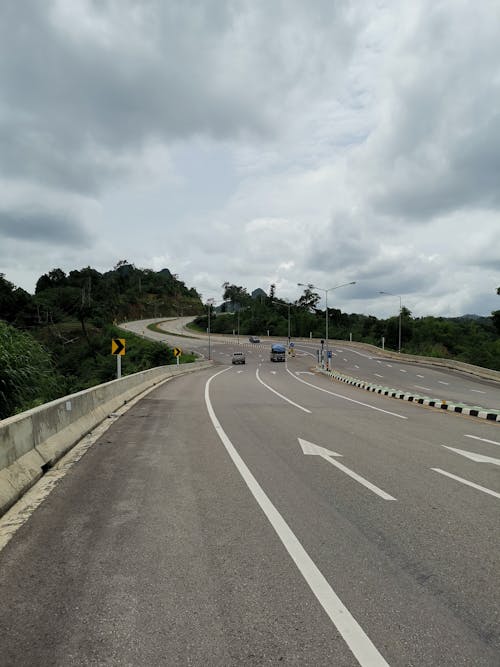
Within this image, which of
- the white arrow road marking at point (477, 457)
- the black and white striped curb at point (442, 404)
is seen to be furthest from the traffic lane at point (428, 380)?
the white arrow road marking at point (477, 457)

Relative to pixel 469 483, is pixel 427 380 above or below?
below

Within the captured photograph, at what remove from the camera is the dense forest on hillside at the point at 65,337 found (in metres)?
12.9

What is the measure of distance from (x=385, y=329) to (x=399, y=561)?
133269 millimetres

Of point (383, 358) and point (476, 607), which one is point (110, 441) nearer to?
point (476, 607)

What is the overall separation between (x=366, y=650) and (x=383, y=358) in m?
61.9

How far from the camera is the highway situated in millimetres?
2951

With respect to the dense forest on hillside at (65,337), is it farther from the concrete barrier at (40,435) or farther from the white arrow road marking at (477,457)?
the white arrow road marking at (477,457)

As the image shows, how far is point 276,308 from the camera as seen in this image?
179250 mm

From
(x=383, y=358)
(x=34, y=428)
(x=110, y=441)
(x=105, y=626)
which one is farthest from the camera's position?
(x=383, y=358)

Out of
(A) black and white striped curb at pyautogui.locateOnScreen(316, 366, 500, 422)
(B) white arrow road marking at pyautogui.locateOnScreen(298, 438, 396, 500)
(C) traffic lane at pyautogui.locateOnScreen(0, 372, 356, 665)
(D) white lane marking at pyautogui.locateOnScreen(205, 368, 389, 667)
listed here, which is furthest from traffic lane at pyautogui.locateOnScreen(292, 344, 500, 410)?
(C) traffic lane at pyautogui.locateOnScreen(0, 372, 356, 665)

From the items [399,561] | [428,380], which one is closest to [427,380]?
[428,380]

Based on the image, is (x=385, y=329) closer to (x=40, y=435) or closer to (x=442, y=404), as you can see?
(x=442, y=404)

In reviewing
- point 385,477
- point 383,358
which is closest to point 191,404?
point 385,477

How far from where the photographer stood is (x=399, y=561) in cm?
411
